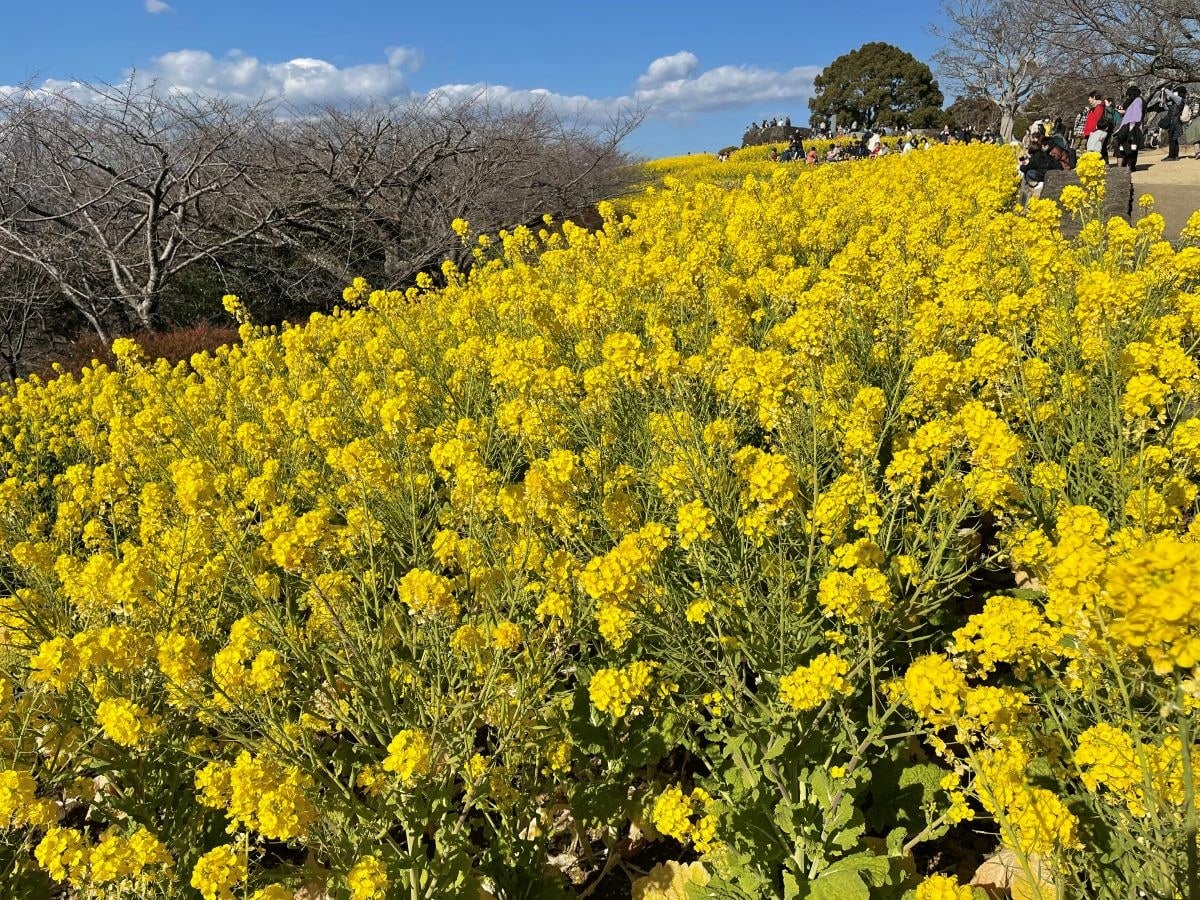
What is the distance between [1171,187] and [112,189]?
1604cm

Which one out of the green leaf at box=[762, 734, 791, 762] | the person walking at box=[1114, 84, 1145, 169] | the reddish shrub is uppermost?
the person walking at box=[1114, 84, 1145, 169]

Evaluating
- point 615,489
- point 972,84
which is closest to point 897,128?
point 972,84

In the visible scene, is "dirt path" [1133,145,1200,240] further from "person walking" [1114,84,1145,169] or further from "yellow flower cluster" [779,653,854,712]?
"yellow flower cluster" [779,653,854,712]

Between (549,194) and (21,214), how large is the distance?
9.04 meters

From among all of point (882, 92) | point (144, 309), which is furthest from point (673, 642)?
point (882, 92)

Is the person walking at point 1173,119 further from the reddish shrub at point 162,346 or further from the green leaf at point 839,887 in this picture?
the green leaf at point 839,887

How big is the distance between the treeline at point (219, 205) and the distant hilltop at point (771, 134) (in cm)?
3423

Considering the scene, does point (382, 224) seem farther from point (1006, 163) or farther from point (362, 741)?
point (362, 741)

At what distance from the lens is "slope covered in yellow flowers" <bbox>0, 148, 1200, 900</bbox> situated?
178 cm

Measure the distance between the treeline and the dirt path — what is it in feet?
32.4

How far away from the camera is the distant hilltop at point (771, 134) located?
44594 mm

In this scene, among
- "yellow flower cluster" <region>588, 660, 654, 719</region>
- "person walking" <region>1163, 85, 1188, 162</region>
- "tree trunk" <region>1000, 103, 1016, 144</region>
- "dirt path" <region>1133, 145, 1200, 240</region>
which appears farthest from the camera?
"tree trunk" <region>1000, 103, 1016, 144</region>

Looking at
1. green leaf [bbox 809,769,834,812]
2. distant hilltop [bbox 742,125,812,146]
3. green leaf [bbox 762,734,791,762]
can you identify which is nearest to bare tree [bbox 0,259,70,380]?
green leaf [bbox 762,734,791,762]

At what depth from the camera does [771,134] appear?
45656mm
